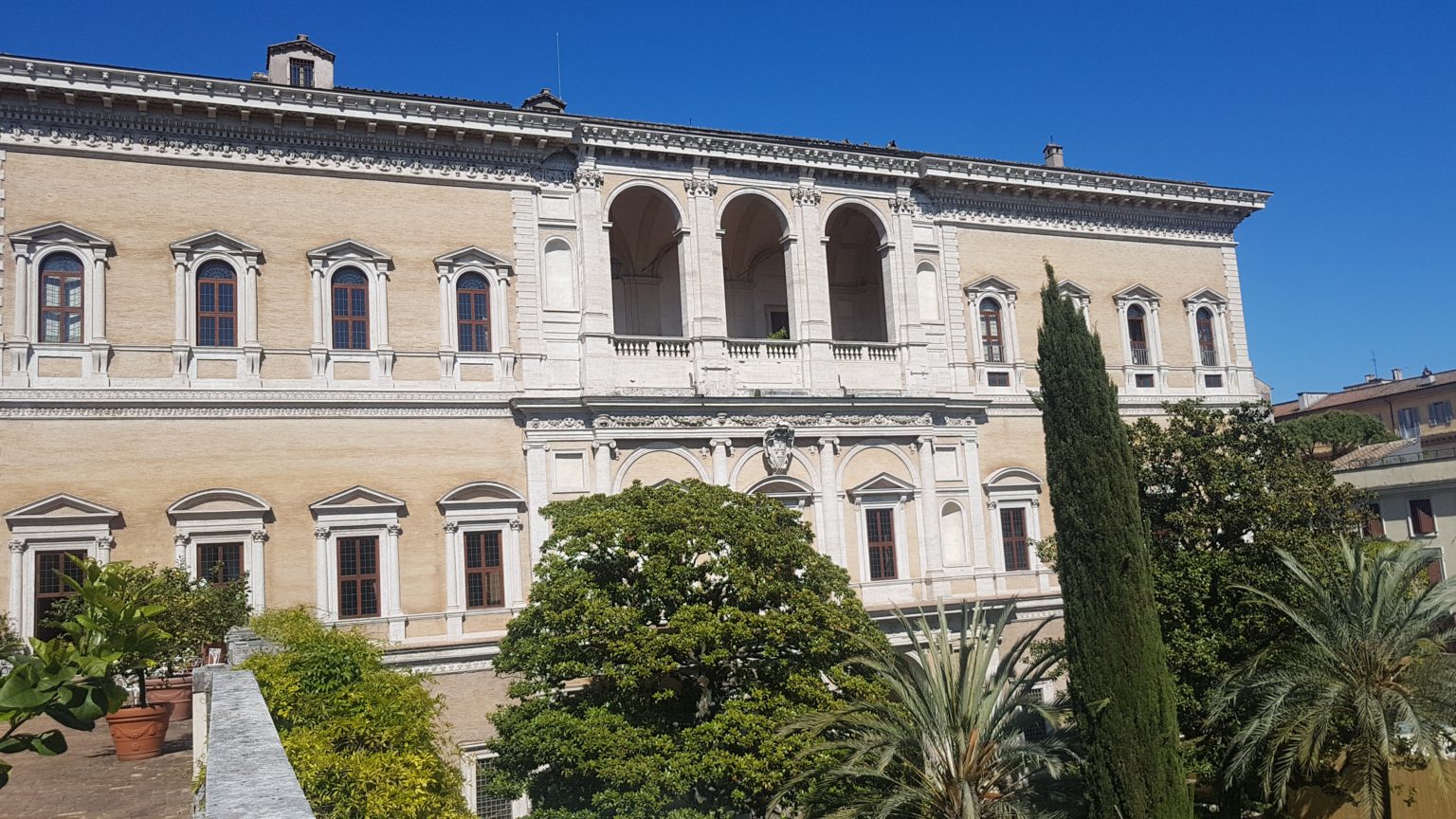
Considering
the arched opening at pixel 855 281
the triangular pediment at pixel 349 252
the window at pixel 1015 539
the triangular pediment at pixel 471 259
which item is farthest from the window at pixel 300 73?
the window at pixel 1015 539

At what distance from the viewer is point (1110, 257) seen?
3144 centimetres

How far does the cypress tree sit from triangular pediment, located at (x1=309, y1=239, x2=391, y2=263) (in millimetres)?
13938

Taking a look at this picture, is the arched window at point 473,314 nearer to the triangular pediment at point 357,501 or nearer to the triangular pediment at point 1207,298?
the triangular pediment at point 357,501

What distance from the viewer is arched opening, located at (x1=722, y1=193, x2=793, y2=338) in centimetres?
3038

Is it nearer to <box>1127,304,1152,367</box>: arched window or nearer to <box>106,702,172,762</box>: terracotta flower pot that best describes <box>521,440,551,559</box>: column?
<box>106,702,172,762</box>: terracotta flower pot

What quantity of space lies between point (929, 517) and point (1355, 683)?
11694 millimetres

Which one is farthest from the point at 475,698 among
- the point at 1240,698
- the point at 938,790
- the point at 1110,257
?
the point at 1110,257

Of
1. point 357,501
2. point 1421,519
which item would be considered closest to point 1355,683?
point 357,501

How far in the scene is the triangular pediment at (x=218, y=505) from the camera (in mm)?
20984

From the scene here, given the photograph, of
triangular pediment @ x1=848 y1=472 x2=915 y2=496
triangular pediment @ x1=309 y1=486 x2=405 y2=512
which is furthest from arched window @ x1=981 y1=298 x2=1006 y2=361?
triangular pediment @ x1=309 y1=486 x2=405 y2=512

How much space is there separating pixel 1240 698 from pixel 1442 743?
15.0 ft

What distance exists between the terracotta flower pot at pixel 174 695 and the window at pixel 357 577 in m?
4.92

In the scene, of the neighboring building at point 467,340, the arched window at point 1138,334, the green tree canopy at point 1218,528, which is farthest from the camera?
the arched window at point 1138,334

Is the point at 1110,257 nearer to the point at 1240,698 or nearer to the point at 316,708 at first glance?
the point at 1240,698
